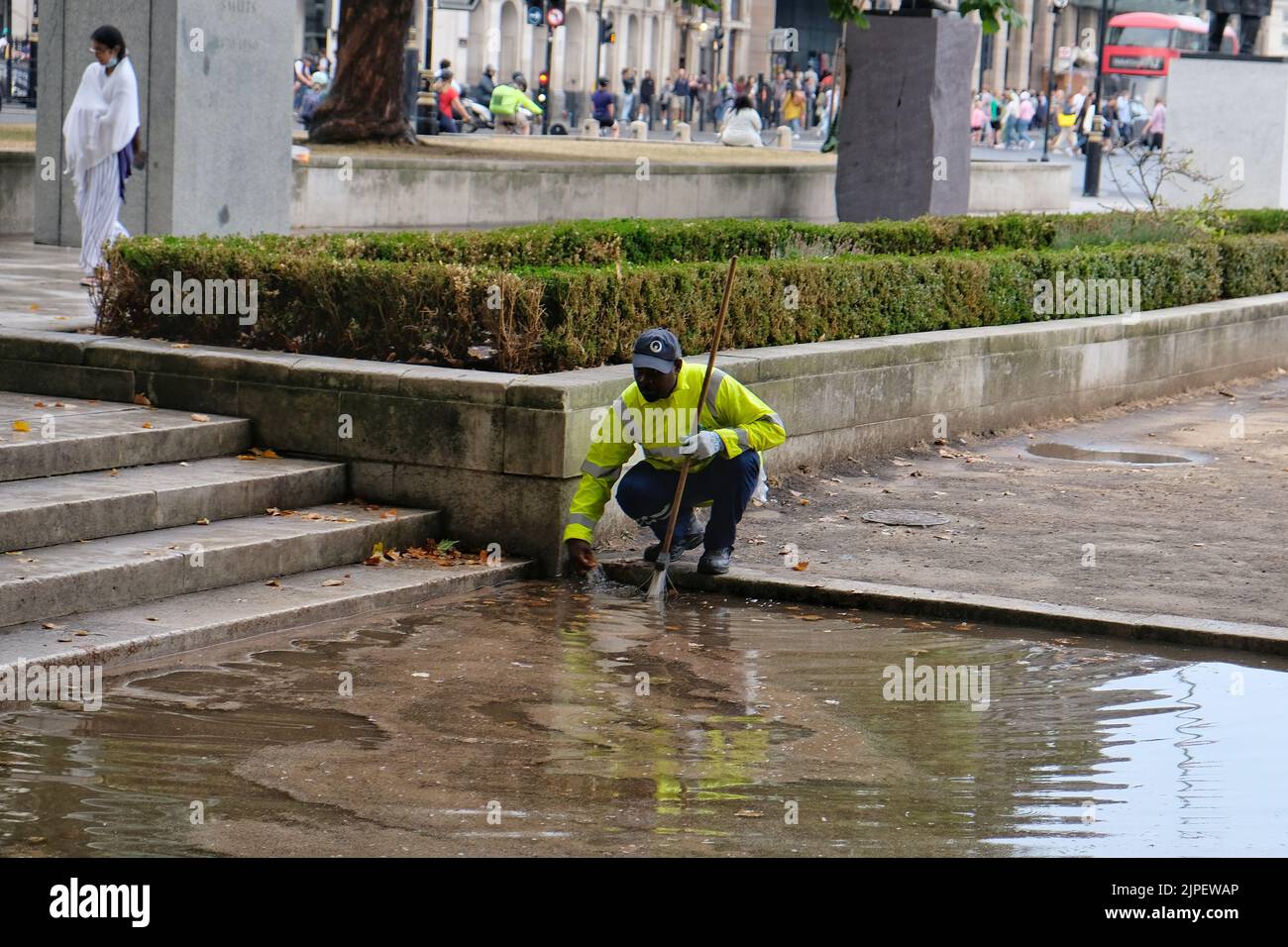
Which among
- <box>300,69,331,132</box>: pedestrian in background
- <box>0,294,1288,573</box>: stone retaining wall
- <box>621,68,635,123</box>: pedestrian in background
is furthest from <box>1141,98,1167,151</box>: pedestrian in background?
<box>0,294,1288,573</box>: stone retaining wall

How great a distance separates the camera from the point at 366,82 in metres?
25.2

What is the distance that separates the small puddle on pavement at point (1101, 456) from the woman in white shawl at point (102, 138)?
652cm

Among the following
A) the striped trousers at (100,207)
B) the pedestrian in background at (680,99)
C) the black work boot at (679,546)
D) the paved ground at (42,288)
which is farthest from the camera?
the pedestrian in background at (680,99)

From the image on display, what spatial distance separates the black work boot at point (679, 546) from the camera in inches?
349

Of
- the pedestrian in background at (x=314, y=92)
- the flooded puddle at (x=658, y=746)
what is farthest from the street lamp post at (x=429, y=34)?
the flooded puddle at (x=658, y=746)

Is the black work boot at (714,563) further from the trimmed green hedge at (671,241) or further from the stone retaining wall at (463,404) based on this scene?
the trimmed green hedge at (671,241)

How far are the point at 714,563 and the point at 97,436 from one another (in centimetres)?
280

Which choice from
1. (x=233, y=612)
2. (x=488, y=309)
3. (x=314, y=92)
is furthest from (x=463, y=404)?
(x=314, y=92)

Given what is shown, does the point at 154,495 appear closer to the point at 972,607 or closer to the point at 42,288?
the point at 972,607

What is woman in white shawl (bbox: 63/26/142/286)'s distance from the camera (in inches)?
538

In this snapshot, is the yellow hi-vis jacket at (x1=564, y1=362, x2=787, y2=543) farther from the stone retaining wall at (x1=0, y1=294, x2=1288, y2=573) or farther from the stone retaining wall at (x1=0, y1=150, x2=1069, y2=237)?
the stone retaining wall at (x1=0, y1=150, x2=1069, y2=237)

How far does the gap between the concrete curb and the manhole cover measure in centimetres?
146

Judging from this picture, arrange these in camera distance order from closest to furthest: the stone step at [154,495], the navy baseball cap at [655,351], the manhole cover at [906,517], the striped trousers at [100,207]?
the stone step at [154,495] < the navy baseball cap at [655,351] < the manhole cover at [906,517] < the striped trousers at [100,207]
